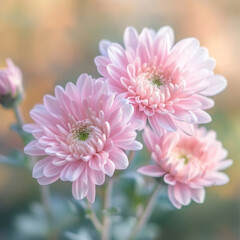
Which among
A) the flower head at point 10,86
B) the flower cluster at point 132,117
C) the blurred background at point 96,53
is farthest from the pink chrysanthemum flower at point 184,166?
the blurred background at point 96,53

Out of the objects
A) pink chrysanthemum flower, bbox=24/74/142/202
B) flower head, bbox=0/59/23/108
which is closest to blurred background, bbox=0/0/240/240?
flower head, bbox=0/59/23/108

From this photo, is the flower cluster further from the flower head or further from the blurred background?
the blurred background

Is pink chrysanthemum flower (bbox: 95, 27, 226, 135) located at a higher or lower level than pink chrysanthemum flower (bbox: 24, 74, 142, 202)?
higher

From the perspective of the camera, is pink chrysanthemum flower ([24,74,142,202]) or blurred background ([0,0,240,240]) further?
blurred background ([0,0,240,240])

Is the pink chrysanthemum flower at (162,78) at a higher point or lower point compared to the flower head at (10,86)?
higher

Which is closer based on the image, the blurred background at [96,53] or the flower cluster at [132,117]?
the flower cluster at [132,117]

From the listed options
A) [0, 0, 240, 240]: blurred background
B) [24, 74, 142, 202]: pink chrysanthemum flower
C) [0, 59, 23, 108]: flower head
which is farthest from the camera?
[0, 0, 240, 240]: blurred background

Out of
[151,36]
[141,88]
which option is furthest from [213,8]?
[141,88]

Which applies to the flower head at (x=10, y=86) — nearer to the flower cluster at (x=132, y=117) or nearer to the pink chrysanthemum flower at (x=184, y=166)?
the flower cluster at (x=132, y=117)

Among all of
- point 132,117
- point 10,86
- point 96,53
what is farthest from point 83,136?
point 96,53

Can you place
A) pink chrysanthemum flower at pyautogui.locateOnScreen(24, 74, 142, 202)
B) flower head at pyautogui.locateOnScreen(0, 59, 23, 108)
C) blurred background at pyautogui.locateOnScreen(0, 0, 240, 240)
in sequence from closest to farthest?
1. pink chrysanthemum flower at pyautogui.locateOnScreen(24, 74, 142, 202)
2. flower head at pyautogui.locateOnScreen(0, 59, 23, 108)
3. blurred background at pyautogui.locateOnScreen(0, 0, 240, 240)
